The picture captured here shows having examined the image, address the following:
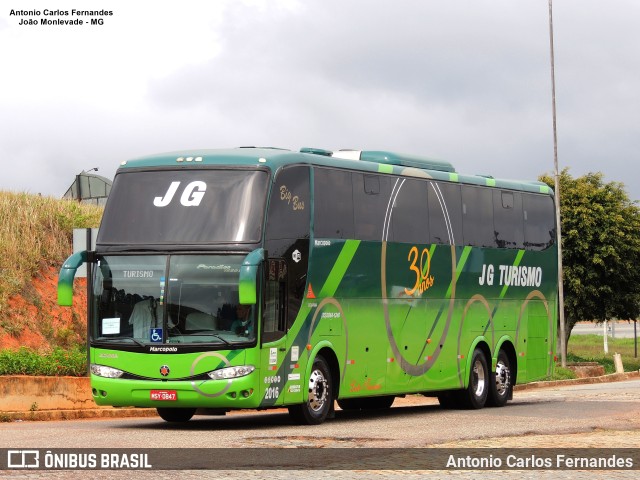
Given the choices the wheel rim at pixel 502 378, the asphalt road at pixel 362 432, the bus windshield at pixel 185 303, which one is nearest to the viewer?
the asphalt road at pixel 362 432

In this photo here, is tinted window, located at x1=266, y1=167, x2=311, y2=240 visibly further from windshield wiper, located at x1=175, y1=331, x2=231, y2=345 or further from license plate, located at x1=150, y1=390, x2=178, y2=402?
license plate, located at x1=150, y1=390, x2=178, y2=402

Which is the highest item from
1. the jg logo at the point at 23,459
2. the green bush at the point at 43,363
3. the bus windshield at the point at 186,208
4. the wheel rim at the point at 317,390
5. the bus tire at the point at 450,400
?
the bus windshield at the point at 186,208

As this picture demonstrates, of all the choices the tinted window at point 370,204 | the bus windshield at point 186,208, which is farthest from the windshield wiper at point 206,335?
the tinted window at point 370,204

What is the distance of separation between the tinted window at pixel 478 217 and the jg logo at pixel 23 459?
11.9m

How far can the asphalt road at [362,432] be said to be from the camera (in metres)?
15.3

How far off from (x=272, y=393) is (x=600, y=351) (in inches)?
2304

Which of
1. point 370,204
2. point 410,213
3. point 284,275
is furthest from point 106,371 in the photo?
point 410,213

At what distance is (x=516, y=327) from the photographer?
86.9 feet

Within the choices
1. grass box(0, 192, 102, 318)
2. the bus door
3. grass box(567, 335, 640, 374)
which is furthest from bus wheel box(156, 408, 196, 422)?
grass box(567, 335, 640, 374)

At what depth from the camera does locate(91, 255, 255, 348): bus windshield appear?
1823 cm

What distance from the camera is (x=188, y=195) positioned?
61.5 feet

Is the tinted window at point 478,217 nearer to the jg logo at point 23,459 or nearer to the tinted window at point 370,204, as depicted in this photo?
the tinted window at point 370,204

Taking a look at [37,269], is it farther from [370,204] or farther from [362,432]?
[362,432]

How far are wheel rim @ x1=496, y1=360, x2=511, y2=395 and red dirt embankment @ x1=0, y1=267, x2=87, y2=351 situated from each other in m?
9.39
